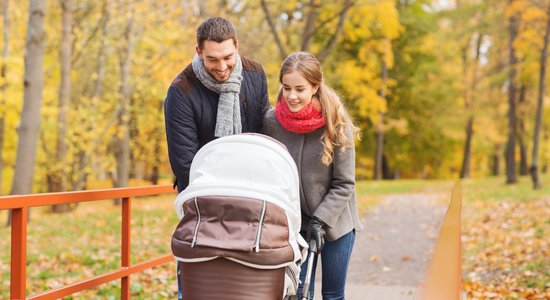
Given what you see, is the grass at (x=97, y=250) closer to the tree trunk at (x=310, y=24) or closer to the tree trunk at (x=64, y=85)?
the tree trunk at (x=64, y=85)

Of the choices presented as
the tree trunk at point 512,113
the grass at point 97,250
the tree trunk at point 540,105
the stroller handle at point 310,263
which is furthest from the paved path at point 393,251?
the tree trunk at point 512,113

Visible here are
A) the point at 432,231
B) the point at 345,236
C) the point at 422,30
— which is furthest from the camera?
the point at 422,30

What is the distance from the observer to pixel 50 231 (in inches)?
551

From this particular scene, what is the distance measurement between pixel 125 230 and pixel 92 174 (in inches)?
660

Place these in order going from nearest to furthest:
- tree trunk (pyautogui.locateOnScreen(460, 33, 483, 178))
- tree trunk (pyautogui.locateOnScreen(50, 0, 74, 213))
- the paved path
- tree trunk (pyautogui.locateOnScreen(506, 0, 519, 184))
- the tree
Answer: the paved path < the tree < tree trunk (pyautogui.locateOnScreen(50, 0, 74, 213)) < tree trunk (pyautogui.locateOnScreen(506, 0, 519, 184)) < tree trunk (pyautogui.locateOnScreen(460, 33, 483, 178))

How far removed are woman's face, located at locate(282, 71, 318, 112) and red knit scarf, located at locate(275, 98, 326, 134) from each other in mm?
27

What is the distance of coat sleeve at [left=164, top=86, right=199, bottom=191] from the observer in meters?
3.79

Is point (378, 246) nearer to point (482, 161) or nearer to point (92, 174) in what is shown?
point (92, 174)

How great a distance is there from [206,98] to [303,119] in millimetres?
658

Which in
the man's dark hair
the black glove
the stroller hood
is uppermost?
the man's dark hair

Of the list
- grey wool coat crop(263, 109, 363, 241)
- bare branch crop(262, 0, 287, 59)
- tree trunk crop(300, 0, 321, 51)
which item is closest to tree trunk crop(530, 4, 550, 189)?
tree trunk crop(300, 0, 321, 51)

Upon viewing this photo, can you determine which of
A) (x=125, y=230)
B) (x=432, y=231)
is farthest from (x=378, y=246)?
(x=125, y=230)

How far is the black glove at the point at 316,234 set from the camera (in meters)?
3.54

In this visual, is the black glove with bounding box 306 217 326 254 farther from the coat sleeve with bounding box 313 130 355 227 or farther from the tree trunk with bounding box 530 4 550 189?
the tree trunk with bounding box 530 4 550 189
